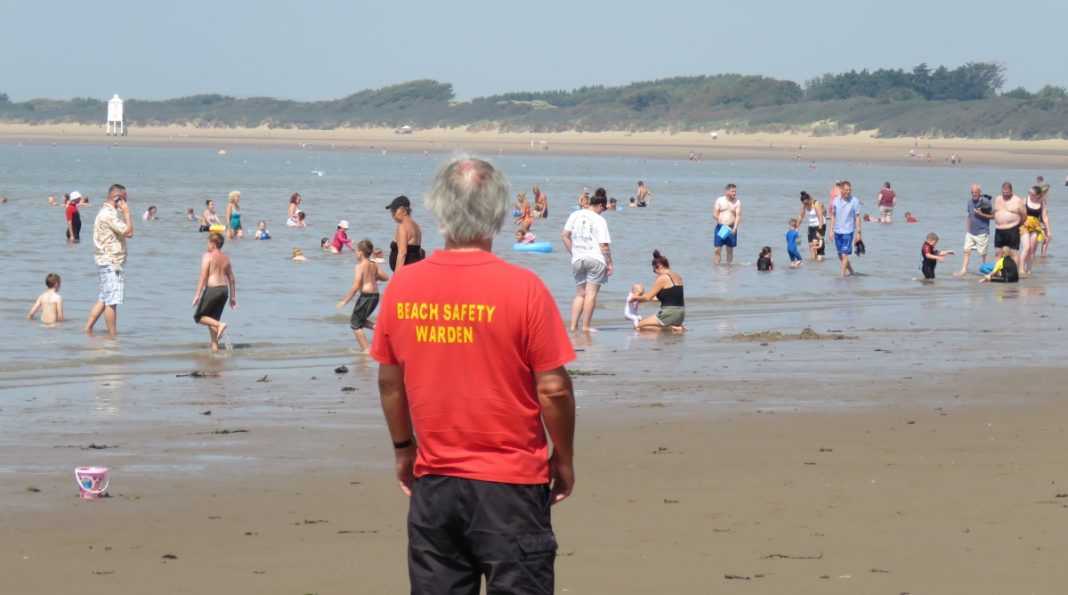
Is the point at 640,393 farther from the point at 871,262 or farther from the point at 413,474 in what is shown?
the point at 871,262

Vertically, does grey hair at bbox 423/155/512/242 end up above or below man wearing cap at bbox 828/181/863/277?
above

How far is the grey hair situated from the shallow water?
5.76m

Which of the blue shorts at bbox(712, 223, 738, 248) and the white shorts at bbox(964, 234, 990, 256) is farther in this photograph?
the blue shorts at bbox(712, 223, 738, 248)

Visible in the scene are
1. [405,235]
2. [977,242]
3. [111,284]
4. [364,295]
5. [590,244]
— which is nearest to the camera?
[405,235]

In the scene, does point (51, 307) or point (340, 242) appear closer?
point (51, 307)

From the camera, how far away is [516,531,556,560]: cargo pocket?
3490mm

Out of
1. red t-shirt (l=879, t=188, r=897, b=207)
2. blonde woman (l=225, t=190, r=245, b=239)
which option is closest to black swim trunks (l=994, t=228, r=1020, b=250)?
red t-shirt (l=879, t=188, r=897, b=207)

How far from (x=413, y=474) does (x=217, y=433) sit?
191 inches

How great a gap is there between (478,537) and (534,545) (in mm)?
138

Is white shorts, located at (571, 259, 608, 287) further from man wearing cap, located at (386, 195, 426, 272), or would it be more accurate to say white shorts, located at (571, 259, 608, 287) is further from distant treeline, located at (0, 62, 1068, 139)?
distant treeline, located at (0, 62, 1068, 139)

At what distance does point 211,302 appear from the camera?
1302cm

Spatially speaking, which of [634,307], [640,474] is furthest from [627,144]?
[640,474]

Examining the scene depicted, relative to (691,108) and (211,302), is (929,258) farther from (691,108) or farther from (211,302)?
(691,108)

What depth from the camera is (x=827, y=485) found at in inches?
260
